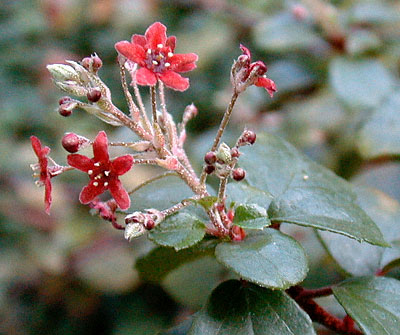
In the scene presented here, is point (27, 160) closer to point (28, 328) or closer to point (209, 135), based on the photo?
point (28, 328)

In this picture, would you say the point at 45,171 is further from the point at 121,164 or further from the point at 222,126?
the point at 222,126

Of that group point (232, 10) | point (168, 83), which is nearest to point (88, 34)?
point (232, 10)

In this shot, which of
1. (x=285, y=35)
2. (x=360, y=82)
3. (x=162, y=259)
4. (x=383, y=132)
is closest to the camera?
Answer: (x=162, y=259)

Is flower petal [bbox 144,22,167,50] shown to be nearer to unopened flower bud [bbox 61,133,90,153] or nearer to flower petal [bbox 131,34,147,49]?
flower petal [bbox 131,34,147,49]

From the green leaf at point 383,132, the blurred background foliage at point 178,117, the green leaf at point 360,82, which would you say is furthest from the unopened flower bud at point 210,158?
the green leaf at point 360,82

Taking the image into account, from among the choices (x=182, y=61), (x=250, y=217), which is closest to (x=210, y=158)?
(x=250, y=217)
